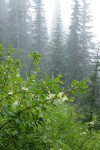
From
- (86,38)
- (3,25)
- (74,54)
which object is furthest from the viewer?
(3,25)

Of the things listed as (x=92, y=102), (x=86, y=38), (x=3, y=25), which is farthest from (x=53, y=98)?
(x=3, y=25)

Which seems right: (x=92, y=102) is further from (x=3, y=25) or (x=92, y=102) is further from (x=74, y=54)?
(x=3, y=25)

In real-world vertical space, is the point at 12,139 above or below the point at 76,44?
below

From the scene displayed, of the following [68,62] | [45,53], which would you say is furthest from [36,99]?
[45,53]

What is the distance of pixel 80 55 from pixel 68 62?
1591 millimetres

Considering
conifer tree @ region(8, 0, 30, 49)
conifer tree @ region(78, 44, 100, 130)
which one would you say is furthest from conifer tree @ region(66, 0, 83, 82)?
conifer tree @ region(78, 44, 100, 130)

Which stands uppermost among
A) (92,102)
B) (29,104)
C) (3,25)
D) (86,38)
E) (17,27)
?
(3,25)

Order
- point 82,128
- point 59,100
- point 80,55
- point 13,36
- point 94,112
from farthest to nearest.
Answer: point 13,36 → point 80,55 → point 94,112 → point 82,128 → point 59,100

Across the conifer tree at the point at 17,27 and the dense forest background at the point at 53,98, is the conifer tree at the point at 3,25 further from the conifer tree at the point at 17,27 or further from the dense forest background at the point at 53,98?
the dense forest background at the point at 53,98

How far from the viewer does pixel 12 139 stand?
3.20 m

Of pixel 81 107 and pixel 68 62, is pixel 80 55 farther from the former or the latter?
pixel 81 107

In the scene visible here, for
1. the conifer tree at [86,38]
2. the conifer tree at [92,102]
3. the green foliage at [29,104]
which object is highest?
the conifer tree at [86,38]

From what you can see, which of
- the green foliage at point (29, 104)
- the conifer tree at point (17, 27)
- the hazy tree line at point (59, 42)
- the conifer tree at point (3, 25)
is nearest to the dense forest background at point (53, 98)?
the green foliage at point (29, 104)

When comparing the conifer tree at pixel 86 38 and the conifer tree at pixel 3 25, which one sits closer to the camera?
the conifer tree at pixel 86 38
